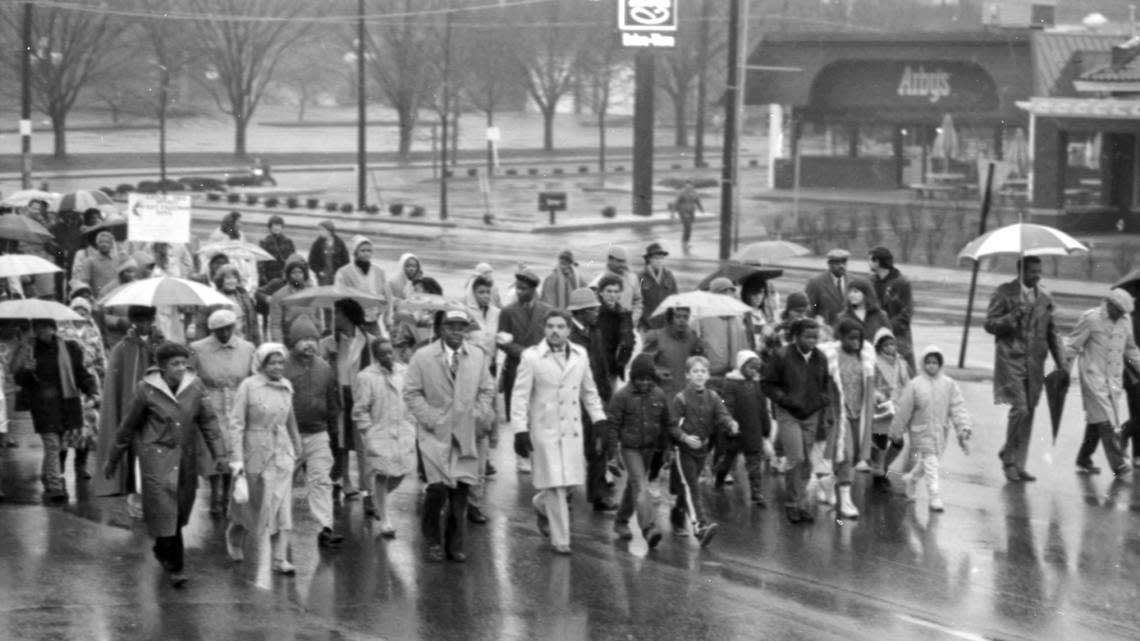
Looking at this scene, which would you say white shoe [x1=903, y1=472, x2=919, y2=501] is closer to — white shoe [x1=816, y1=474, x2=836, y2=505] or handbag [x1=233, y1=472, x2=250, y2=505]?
white shoe [x1=816, y1=474, x2=836, y2=505]

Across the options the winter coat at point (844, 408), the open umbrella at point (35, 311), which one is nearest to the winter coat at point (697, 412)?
the winter coat at point (844, 408)

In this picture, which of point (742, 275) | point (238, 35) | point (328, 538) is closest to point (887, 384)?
point (742, 275)

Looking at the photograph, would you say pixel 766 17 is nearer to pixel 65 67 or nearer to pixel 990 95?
pixel 990 95

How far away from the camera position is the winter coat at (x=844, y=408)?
13789 mm

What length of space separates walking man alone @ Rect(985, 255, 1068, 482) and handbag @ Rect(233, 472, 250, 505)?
6.87 meters

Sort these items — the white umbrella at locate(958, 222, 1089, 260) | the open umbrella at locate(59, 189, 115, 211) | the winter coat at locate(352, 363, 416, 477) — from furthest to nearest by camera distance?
the open umbrella at locate(59, 189, 115, 211)
the white umbrella at locate(958, 222, 1089, 260)
the winter coat at locate(352, 363, 416, 477)

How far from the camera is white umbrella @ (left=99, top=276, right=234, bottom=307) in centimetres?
1298

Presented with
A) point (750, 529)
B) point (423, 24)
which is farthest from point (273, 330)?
point (423, 24)

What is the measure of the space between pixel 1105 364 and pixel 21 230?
11.3 metres

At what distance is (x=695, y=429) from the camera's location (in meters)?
12.7

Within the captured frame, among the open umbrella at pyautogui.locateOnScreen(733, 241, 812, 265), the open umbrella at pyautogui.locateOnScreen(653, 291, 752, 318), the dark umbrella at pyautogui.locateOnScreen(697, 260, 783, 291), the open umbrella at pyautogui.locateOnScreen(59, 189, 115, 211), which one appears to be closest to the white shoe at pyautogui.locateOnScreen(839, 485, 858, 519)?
the open umbrella at pyautogui.locateOnScreen(653, 291, 752, 318)

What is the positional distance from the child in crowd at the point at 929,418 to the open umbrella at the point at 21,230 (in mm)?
9828

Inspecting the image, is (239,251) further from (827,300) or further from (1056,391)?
(1056,391)

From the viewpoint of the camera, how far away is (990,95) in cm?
5712
